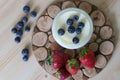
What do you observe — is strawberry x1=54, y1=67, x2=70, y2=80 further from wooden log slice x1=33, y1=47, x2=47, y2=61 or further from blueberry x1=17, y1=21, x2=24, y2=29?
blueberry x1=17, y1=21, x2=24, y2=29

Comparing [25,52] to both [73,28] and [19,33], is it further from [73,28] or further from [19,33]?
[73,28]

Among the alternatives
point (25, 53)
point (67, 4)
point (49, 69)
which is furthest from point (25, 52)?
point (67, 4)

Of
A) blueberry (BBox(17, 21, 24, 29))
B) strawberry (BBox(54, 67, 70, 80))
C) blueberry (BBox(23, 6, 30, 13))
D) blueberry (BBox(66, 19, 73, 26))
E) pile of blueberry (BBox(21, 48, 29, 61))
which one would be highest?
blueberry (BBox(23, 6, 30, 13))

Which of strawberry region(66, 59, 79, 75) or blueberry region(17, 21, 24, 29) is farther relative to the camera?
blueberry region(17, 21, 24, 29)

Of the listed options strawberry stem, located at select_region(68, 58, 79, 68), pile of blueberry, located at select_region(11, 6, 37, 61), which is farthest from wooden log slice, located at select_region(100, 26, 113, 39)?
pile of blueberry, located at select_region(11, 6, 37, 61)

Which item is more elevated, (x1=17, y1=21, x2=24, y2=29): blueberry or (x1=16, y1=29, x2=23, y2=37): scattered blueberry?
(x1=17, y1=21, x2=24, y2=29): blueberry

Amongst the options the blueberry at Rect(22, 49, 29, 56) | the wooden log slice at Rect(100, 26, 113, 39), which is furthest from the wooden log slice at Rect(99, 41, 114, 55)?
the blueberry at Rect(22, 49, 29, 56)
